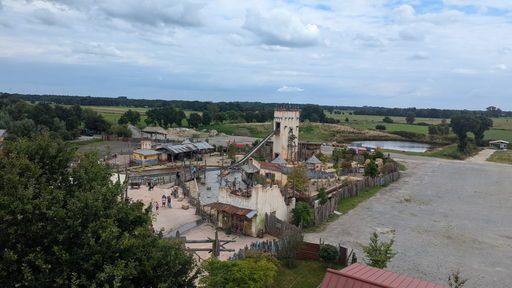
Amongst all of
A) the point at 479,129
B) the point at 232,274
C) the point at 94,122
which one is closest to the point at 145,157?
the point at 232,274

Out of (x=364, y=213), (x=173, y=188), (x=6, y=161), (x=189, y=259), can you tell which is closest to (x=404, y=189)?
(x=364, y=213)

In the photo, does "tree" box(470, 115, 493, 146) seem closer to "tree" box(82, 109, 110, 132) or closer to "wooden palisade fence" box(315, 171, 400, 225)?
"wooden palisade fence" box(315, 171, 400, 225)

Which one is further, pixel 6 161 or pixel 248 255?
pixel 248 255

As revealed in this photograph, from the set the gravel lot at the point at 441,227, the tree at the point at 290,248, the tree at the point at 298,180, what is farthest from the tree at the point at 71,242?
the tree at the point at 298,180

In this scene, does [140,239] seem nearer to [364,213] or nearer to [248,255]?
[248,255]

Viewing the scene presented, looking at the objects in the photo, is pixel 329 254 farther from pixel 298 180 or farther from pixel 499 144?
pixel 499 144
